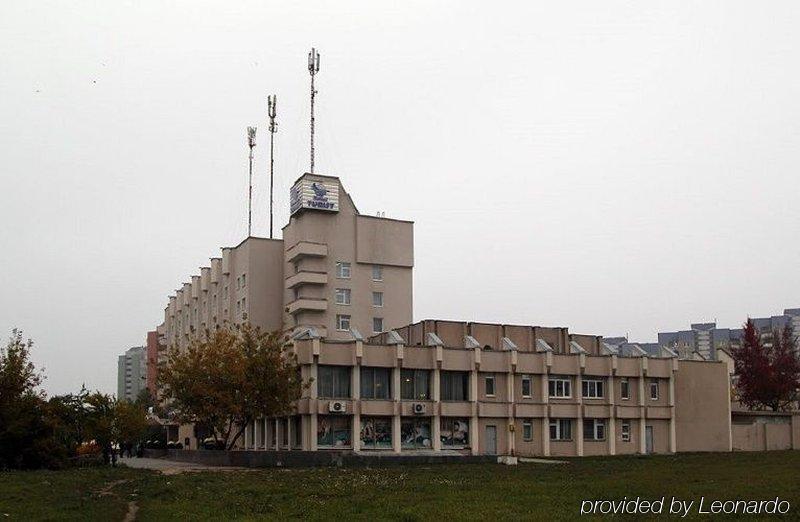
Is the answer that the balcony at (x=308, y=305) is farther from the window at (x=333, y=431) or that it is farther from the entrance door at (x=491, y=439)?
the entrance door at (x=491, y=439)

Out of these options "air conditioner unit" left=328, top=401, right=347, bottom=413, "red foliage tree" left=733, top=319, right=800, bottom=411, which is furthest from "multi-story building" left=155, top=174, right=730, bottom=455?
"red foliage tree" left=733, top=319, right=800, bottom=411

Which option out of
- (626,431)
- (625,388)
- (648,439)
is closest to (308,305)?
(625,388)

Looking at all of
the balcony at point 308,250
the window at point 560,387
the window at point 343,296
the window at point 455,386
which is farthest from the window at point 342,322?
the window at point 560,387

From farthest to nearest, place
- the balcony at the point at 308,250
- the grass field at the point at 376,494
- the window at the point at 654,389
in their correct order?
the balcony at the point at 308,250 < the window at the point at 654,389 < the grass field at the point at 376,494

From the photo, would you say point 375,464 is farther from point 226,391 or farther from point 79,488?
point 79,488

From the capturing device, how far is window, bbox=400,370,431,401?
72.5 meters

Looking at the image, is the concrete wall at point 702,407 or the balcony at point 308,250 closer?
the concrete wall at point 702,407

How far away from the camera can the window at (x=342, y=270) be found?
320 ft

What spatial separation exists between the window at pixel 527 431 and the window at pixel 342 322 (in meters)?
26.6

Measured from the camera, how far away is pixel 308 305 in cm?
9462

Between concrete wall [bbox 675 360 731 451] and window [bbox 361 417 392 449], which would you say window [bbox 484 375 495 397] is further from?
concrete wall [bbox 675 360 731 451]

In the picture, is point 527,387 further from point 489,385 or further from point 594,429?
point 594,429

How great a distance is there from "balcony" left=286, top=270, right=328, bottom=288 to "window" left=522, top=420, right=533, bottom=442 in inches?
1106

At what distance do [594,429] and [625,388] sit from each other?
4.70 meters
